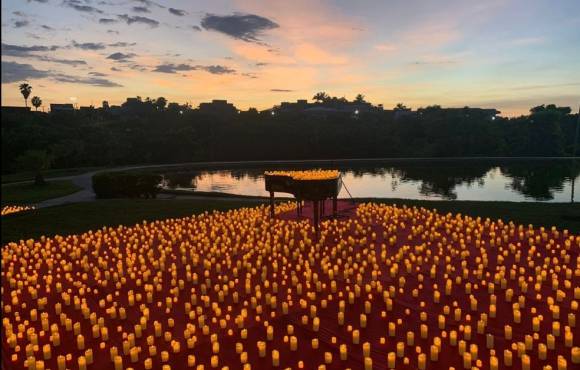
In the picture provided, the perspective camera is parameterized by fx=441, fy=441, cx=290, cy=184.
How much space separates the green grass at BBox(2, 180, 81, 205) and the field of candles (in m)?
12.5

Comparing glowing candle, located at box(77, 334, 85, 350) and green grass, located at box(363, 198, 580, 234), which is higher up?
glowing candle, located at box(77, 334, 85, 350)

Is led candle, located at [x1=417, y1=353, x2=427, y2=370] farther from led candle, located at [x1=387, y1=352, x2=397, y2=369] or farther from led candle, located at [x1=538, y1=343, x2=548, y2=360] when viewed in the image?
led candle, located at [x1=538, y1=343, x2=548, y2=360]

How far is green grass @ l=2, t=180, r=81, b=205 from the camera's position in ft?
68.8

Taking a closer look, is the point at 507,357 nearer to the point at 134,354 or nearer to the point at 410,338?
the point at 410,338

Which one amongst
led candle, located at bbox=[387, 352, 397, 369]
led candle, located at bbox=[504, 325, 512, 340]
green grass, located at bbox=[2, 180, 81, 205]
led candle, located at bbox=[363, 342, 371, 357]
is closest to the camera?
led candle, located at bbox=[387, 352, 397, 369]

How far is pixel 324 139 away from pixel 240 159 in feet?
35.9

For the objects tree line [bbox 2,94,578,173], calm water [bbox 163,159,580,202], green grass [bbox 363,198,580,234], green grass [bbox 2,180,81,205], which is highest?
tree line [bbox 2,94,578,173]

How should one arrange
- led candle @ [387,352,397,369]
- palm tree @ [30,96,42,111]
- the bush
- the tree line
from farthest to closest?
1. palm tree @ [30,96,42,111]
2. the tree line
3. the bush
4. led candle @ [387,352,397,369]

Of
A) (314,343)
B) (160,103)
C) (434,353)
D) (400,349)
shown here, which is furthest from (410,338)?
(160,103)

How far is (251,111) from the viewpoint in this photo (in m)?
63.3

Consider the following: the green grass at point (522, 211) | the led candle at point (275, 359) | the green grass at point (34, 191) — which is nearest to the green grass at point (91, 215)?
the green grass at point (522, 211)

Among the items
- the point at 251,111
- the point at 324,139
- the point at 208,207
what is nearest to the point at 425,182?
the point at 208,207

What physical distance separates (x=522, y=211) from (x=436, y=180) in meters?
20.3

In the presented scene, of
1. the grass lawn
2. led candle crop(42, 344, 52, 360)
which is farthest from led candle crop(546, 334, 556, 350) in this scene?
the grass lawn
